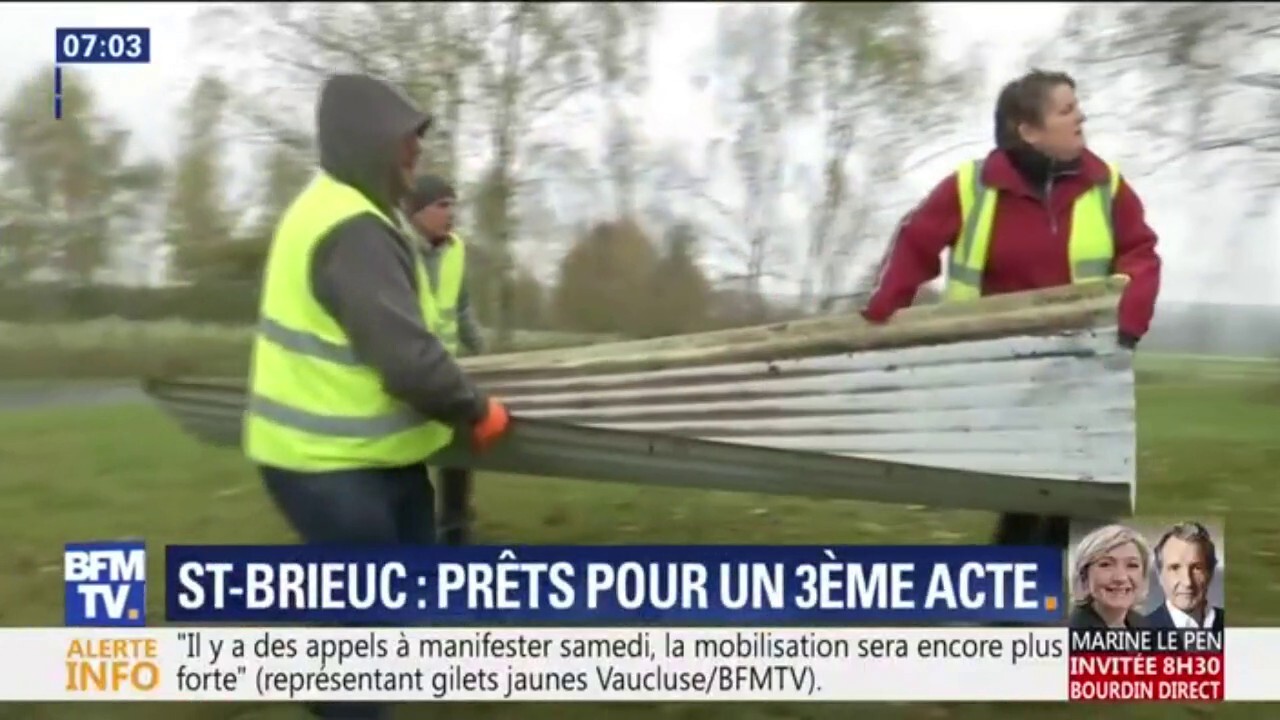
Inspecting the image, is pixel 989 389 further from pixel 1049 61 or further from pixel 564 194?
pixel 564 194

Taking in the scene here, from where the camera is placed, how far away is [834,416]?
3012mm

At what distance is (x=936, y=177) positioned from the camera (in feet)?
9.78

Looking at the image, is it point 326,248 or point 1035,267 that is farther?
point 1035,267

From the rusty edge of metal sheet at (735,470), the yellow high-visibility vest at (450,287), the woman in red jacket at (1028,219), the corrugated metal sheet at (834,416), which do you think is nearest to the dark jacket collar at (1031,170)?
the woman in red jacket at (1028,219)

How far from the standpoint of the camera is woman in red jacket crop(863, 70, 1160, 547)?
116 inches

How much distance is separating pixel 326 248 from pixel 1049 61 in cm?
165

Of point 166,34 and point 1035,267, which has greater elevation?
point 166,34

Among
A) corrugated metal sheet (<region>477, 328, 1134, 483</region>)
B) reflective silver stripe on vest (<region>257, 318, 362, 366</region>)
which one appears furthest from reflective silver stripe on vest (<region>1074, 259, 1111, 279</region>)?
reflective silver stripe on vest (<region>257, 318, 362, 366</region>)

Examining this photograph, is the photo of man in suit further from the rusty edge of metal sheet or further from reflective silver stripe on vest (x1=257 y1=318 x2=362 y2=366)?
reflective silver stripe on vest (x1=257 y1=318 x2=362 y2=366)

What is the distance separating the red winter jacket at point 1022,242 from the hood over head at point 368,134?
109 centimetres

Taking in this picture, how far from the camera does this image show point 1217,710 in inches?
120

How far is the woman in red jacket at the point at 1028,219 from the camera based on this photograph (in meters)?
2.95

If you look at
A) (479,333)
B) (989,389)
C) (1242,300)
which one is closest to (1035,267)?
(989,389)

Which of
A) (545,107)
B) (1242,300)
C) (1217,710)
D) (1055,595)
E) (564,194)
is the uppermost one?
(545,107)
